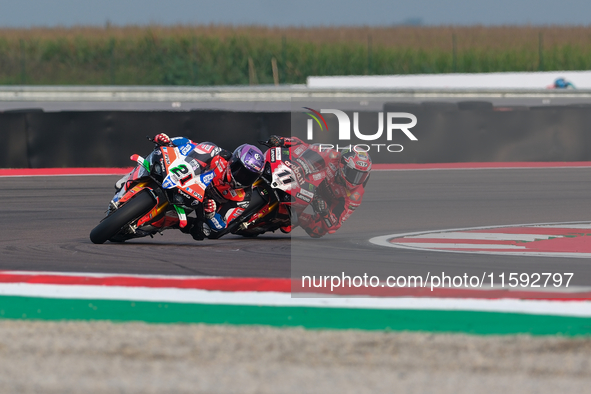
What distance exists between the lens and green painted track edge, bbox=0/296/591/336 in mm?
5177

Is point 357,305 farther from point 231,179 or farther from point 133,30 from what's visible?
point 133,30

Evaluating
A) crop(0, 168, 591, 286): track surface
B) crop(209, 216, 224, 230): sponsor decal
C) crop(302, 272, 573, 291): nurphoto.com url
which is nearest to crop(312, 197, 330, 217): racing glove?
crop(0, 168, 591, 286): track surface

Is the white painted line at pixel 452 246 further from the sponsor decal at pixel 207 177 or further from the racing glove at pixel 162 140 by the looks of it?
the racing glove at pixel 162 140

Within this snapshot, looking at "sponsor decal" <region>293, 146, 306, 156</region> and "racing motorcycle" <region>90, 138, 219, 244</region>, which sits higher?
"sponsor decal" <region>293, 146, 306, 156</region>

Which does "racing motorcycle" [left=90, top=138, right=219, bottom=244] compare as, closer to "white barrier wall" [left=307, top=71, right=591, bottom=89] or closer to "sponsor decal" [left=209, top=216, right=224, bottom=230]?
"sponsor decal" [left=209, top=216, right=224, bottom=230]

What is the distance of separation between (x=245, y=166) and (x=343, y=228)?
2248 mm

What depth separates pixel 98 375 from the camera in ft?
14.1

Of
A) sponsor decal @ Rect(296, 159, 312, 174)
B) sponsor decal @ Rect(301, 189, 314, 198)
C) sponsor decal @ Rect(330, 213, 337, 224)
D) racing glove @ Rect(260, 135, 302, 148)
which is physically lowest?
sponsor decal @ Rect(330, 213, 337, 224)

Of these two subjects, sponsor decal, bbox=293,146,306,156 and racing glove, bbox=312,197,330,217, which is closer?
sponsor decal, bbox=293,146,306,156

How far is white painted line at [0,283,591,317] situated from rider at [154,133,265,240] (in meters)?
2.33

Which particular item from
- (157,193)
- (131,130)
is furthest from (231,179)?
(131,130)

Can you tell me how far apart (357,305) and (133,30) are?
3855cm

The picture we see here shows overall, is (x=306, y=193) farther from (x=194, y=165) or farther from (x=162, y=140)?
(x=162, y=140)

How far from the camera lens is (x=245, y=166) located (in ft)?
26.0
